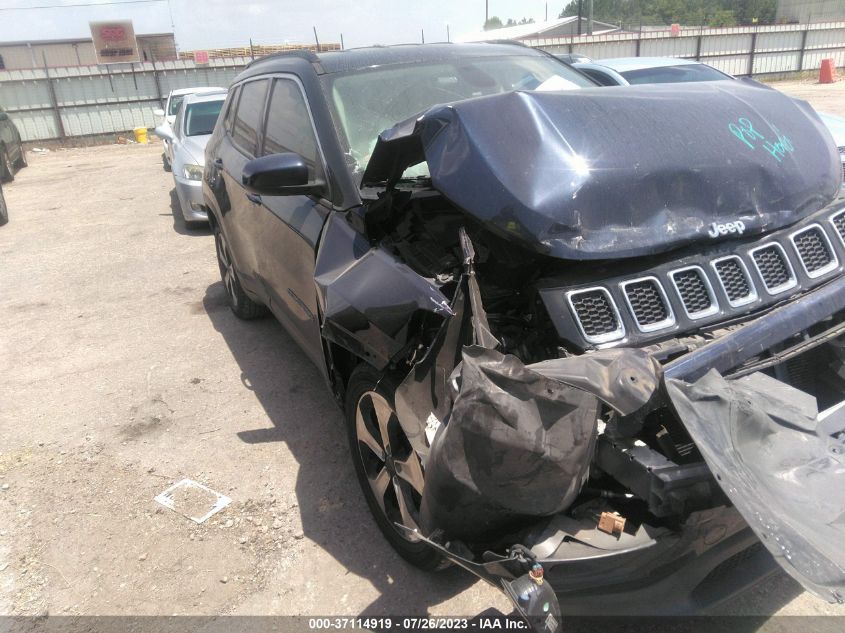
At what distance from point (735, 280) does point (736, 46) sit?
28079 millimetres

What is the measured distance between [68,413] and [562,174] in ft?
11.8

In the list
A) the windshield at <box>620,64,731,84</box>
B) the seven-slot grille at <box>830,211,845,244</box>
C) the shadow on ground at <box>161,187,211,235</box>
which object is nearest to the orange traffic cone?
the windshield at <box>620,64,731,84</box>

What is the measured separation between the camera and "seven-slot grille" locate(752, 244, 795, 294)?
7.90 feet

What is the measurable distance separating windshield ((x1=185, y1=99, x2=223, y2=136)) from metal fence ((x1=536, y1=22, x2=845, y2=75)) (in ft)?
57.0

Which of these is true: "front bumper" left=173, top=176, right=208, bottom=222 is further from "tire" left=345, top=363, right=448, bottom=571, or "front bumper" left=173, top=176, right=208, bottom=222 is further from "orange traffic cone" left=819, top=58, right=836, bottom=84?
"orange traffic cone" left=819, top=58, right=836, bottom=84

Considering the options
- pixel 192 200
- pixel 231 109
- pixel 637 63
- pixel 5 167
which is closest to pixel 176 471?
pixel 231 109

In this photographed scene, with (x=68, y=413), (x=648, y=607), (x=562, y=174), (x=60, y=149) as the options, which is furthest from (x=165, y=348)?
(x=60, y=149)

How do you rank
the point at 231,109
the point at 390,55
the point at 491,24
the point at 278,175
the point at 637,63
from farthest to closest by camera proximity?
the point at 491,24 → the point at 637,63 → the point at 231,109 → the point at 390,55 → the point at 278,175

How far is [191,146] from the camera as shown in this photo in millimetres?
9344

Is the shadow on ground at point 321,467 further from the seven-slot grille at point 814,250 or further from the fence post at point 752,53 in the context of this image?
the fence post at point 752,53

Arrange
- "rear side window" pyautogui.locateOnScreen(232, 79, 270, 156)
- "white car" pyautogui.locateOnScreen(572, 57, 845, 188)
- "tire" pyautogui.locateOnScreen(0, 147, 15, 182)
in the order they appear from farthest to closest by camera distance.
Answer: "tire" pyautogui.locateOnScreen(0, 147, 15, 182)
"white car" pyautogui.locateOnScreen(572, 57, 845, 188)
"rear side window" pyautogui.locateOnScreen(232, 79, 270, 156)

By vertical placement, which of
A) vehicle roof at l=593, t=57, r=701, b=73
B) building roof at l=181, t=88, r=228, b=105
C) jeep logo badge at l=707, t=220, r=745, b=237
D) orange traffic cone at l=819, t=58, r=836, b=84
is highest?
jeep logo badge at l=707, t=220, r=745, b=237

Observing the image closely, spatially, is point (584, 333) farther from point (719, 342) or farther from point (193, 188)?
point (193, 188)

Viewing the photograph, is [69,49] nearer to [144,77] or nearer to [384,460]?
[144,77]
